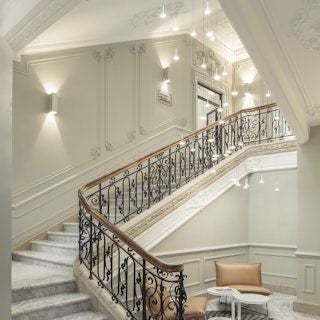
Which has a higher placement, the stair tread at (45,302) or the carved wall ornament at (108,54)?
the carved wall ornament at (108,54)

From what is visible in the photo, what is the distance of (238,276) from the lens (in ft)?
19.7

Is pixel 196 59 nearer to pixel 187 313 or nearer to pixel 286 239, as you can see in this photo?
pixel 286 239

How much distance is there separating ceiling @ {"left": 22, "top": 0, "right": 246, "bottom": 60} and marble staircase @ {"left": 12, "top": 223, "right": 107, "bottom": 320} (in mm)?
3110

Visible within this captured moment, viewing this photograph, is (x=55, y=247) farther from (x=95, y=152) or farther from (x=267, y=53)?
(x=267, y=53)

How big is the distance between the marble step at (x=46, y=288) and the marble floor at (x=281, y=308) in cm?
245

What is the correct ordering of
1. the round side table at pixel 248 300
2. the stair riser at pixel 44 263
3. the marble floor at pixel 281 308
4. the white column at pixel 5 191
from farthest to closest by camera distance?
the marble floor at pixel 281 308 < the round side table at pixel 248 300 < the stair riser at pixel 44 263 < the white column at pixel 5 191

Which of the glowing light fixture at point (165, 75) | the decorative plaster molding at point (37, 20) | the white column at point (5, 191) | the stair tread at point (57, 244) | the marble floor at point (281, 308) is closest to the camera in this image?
the white column at point (5, 191)

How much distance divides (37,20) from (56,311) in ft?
9.68

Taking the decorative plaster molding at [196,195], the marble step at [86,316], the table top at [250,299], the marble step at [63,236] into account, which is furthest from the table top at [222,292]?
the marble step at [63,236]

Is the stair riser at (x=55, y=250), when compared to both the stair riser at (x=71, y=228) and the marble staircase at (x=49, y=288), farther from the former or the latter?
the stair riser at (x=71, y=228)

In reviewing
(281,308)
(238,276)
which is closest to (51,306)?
(238,276)

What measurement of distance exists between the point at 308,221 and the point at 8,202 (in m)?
4.96

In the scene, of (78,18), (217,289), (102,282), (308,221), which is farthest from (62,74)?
(308,221)

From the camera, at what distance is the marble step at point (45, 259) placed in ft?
15.6
